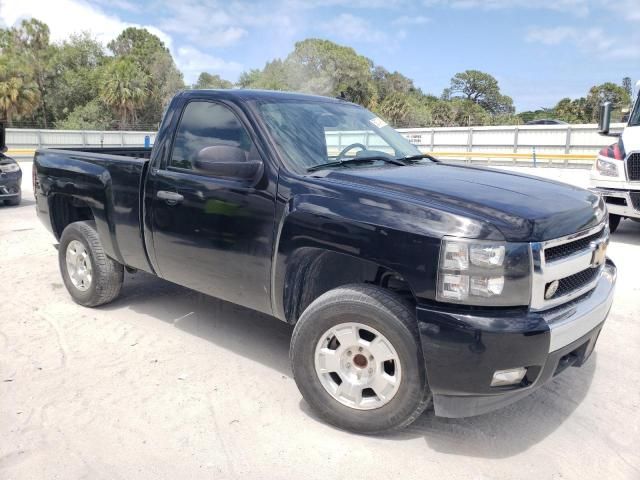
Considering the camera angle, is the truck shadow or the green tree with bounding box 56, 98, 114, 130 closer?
the truck shadow

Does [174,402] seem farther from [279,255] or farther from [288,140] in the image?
[288,140]

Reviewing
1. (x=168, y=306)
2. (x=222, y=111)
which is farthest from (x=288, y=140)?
(x=168, y=306)

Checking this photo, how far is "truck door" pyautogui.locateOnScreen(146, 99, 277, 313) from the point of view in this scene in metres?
3.33

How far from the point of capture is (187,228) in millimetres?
3721

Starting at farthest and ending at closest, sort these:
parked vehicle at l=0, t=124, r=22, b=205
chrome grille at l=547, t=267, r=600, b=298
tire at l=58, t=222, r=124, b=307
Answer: parked vehicle at l=0, t=124, r=22, b=205 < tire at l=58, t=222, r=124, b=307 < chrome grille at l=547, t=267, r=600, b=298

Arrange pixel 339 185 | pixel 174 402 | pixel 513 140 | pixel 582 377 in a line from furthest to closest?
pixel 513 140 → pixel 582 377 → pixel 174 402 → pixel 339 185

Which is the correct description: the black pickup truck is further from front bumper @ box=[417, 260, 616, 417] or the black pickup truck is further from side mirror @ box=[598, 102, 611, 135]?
side mirror @ box=[598, 102, 611, 135]

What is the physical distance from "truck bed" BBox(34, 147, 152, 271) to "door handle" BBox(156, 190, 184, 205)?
263mm

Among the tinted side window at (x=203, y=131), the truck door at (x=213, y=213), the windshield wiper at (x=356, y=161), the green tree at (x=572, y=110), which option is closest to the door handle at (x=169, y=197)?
the truck door at (x=213, y=213)

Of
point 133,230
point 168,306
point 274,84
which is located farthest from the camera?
point 274,84

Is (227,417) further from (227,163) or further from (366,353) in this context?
(227,163)

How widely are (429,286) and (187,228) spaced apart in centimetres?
184

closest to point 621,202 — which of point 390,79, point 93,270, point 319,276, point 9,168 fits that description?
point 319,276

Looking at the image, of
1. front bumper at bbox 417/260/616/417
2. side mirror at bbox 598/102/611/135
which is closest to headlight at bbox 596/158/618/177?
side mirror at bbox 598/102/611/135
